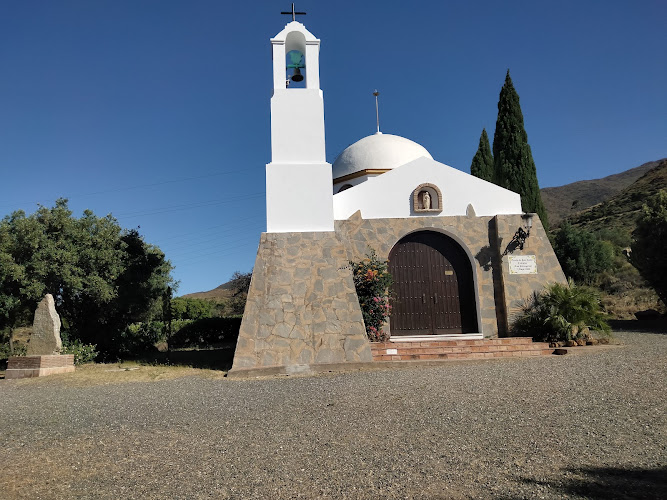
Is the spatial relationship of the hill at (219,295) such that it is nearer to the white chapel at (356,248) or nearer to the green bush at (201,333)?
the green bush at (201,333)

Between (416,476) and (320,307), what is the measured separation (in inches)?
238

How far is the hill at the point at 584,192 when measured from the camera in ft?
225

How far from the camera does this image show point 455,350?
9.15m

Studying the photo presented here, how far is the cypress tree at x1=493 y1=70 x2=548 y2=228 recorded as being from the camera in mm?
19062

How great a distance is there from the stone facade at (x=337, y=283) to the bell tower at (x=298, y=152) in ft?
1.37

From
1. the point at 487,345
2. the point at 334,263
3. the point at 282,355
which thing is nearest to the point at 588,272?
the point at 487,345

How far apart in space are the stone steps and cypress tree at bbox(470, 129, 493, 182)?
50.2 ft

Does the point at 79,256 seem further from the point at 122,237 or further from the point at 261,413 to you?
the point at 261,413

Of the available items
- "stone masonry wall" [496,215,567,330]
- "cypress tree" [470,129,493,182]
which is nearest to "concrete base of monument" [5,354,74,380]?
"stone masonry wall" [496,215,567,330]

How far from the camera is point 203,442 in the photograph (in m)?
4.06

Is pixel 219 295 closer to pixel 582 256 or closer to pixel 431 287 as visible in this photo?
pixel 582 256

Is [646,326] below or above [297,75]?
below

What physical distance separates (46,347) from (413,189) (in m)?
9.20

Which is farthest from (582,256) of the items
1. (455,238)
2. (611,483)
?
(611,483)
